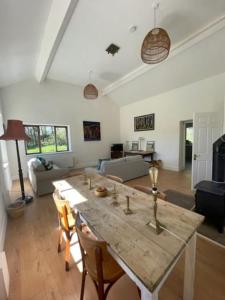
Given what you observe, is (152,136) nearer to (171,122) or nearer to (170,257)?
(171,122)

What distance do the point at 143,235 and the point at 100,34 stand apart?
396cm

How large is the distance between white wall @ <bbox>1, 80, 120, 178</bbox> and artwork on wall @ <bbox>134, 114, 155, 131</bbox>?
4.54ft

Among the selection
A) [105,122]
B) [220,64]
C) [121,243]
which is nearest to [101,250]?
[121,243]

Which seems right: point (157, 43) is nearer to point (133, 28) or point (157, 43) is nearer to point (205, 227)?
point (133, 28)

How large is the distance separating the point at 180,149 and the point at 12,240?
5484 millimetres

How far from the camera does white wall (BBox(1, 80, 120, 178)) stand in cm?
509

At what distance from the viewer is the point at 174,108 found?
5410 mm

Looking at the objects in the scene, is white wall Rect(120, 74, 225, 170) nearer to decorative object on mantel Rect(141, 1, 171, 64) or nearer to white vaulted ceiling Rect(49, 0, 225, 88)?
white vaulted ceiling Rect(49, 0, 225, 88)

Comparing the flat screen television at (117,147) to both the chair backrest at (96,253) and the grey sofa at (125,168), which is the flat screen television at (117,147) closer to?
the grey sofa at (125,168)

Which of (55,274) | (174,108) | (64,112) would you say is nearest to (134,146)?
(174,108)

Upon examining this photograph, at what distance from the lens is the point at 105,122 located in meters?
7.42

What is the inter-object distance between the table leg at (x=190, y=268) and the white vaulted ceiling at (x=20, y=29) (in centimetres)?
348

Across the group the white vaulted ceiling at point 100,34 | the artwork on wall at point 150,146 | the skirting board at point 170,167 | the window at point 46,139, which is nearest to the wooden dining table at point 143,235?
the white vaulted ceiling at point 100,34

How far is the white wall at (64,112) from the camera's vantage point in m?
5.09
